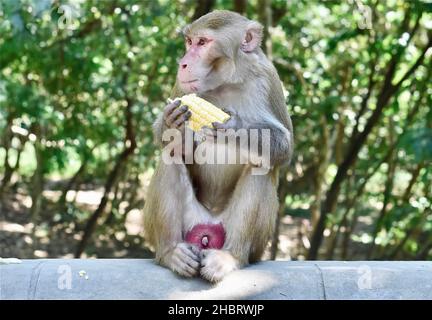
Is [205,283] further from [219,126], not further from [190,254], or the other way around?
[219,126]

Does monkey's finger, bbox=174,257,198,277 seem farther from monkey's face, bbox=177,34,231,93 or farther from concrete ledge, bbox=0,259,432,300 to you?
monkey's face, bbox=177,34,231,93

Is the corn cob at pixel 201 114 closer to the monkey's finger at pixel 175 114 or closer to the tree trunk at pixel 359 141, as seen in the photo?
the monkey's finger at pixel 175 114

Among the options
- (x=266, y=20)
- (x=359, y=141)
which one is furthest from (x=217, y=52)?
(x=359, y=141)

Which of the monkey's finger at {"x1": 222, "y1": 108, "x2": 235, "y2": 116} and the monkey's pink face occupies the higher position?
the monkey's pink face

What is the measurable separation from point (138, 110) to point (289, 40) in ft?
6.40

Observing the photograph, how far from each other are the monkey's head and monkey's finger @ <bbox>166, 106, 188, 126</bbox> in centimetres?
22

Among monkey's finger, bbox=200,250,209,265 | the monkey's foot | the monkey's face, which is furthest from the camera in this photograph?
the monkey's face

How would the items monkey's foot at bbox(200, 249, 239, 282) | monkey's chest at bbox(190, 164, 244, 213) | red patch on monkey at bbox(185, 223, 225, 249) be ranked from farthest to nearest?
monkey's chest at bbox(190, 164, 244, 213)
red patch on monkey at bbox(185, 223, 225, 249)
monkey's foot at bbox(200, 249, 239, 282)

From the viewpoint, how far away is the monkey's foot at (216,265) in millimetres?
3445

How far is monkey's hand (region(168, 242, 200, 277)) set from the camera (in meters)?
3.49

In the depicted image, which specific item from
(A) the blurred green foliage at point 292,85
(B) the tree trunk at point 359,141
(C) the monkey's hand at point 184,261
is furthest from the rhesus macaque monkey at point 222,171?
(B) the tree trunk at point 359,141

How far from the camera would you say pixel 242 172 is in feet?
12.7

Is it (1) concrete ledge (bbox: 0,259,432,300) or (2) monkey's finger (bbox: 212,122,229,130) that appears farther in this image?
(2) monkey's finger (bbox: 212,122,229,130)

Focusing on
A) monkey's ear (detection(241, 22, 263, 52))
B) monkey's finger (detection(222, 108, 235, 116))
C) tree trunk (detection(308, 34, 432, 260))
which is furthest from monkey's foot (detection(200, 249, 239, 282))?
tree trunk (detection(308, 34, 432, 260))
